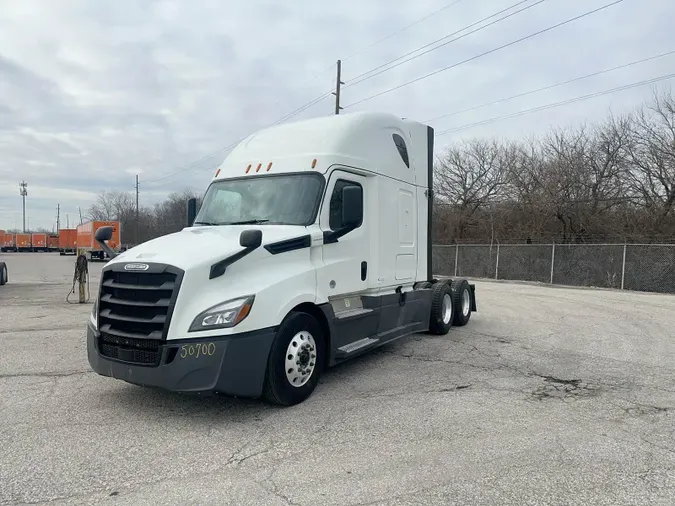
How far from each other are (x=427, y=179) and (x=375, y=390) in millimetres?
4358

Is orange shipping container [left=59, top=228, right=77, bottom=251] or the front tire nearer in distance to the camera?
the front tire

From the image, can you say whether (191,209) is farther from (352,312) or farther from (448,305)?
(448,305)

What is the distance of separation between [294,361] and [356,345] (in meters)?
1.33

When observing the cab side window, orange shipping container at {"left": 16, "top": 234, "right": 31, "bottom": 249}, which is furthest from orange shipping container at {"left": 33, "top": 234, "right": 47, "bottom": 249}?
the cab side window

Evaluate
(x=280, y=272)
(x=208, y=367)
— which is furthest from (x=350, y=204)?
(x=208, y=367)

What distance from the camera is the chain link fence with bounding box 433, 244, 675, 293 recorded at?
18875 mm

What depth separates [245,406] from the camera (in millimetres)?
5195

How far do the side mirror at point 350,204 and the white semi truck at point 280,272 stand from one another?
1 cm

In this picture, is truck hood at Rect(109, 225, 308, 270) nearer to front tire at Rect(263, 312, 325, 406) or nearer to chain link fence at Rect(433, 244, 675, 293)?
front tire at Rect(263, 312, 325, 406)

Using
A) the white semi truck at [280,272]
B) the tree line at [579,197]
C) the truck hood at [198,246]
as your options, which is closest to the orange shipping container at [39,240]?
the tree line at [579,197]

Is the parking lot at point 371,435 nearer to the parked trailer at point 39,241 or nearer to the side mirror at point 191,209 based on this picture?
the side mirror at point 191,209

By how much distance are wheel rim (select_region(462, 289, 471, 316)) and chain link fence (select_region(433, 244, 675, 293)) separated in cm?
1199

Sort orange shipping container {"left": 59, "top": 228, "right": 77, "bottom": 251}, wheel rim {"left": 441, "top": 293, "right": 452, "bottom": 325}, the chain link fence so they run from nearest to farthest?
wheel rim {"left": 441, "top": 293, "right": 452, "bottom": 325}
the chain link fence
orange shipping container {"left": 59, "top": 228, "right": 77, "bottom": 251}

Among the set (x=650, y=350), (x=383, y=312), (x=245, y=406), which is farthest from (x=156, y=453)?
(x=650, y=350)
